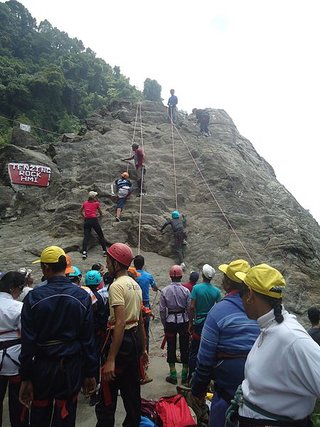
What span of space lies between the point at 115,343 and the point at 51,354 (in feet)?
1.99

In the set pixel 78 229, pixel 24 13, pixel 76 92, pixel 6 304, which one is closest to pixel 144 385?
pixel 6 304

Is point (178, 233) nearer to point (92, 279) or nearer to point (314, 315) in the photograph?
point (314, 315)

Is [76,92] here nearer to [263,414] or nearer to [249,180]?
[249,180]

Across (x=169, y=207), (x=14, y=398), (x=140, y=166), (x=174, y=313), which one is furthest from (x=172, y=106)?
(x=14, y=398)

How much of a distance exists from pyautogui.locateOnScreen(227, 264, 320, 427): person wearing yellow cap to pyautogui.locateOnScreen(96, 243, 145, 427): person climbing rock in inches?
57.1

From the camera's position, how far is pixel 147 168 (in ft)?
52.4

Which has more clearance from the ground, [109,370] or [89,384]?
[109,370]

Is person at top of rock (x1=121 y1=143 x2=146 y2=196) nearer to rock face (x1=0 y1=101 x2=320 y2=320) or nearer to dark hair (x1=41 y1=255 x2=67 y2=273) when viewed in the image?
rock face (x1=0 y1=101 x2=320 y2=320)

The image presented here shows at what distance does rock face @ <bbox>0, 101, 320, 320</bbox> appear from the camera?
37.0 ft

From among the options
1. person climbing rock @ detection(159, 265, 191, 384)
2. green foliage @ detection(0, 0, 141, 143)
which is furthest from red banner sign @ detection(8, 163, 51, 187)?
green foliage @ detection(0, 0, 141, 143)

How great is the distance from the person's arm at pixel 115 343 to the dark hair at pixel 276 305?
1.63 m

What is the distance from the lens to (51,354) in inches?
127

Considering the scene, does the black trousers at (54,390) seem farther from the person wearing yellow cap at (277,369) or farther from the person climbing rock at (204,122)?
the person climbing rock at (204,122)

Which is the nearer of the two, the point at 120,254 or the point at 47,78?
the point at 120,254
